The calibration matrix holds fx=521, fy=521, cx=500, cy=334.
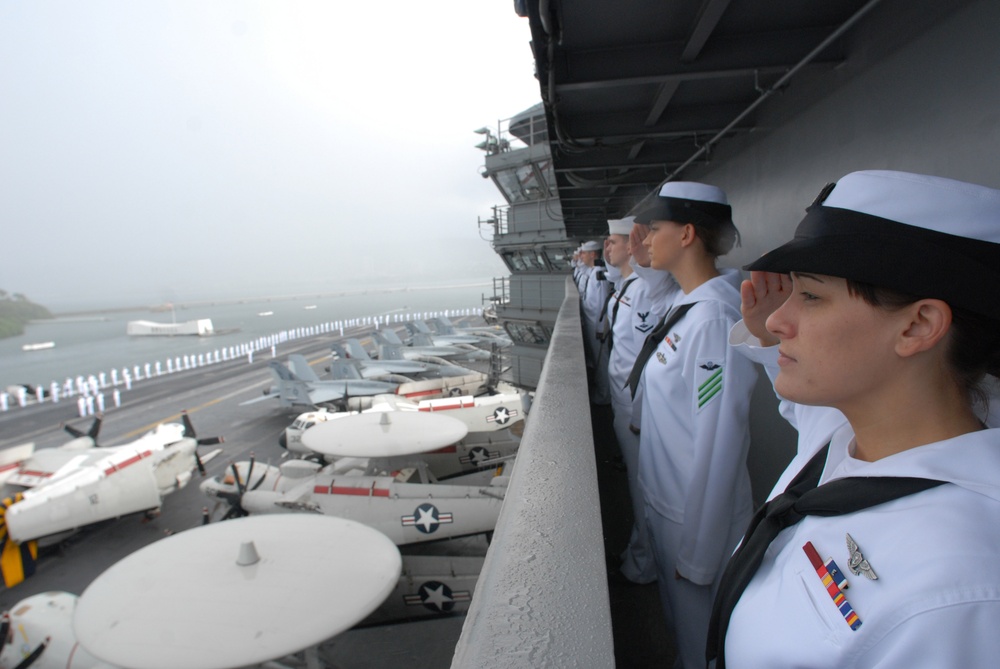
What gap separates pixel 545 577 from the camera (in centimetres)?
120

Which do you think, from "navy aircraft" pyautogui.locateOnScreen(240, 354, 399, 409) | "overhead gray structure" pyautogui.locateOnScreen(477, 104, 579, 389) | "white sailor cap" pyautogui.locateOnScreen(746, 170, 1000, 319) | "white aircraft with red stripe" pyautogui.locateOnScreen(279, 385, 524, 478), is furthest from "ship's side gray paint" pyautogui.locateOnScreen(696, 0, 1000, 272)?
"navy aircraft" pyautogui.locateOnScreen(240, 354, 399, 409)

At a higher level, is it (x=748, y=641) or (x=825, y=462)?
(x=825, y=462)

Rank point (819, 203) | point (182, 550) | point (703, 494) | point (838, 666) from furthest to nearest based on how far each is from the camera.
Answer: point (182, 550)
point (703, 494)
point (819, 203)
point (838, 666)

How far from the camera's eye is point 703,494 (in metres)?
2.33

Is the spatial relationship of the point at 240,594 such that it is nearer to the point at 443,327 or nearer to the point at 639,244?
the point at 639,244

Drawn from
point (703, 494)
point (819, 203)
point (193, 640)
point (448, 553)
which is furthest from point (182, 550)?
point (819, 203)

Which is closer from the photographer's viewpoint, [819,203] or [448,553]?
[819,203]

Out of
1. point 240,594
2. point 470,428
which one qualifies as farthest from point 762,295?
point 470,428

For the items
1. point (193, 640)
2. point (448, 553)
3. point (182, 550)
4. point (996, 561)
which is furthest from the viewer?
point (448, 553)

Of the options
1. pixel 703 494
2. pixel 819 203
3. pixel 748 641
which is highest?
pixel 819 203

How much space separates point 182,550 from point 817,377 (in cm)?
643

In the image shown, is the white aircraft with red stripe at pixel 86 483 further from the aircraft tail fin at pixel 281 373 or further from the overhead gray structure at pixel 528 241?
the overhead gray structure at pixel 528 241

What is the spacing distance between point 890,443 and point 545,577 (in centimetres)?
78

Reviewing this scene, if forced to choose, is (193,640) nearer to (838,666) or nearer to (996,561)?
(838,666)
